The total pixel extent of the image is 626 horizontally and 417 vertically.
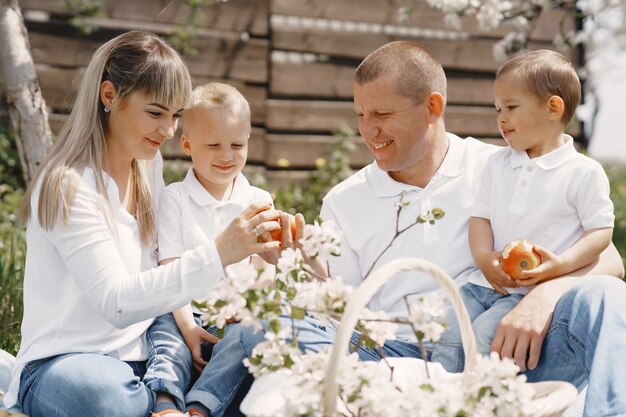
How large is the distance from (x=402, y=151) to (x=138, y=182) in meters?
0.87

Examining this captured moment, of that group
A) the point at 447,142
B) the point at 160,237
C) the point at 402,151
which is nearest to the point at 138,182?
the point at 160,237

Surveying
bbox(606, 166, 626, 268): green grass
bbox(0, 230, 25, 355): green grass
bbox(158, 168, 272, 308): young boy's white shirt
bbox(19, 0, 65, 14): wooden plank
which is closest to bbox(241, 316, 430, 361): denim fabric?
bbox(158, 168, 272, 308): young boy's white shirt

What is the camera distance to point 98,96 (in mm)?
2412

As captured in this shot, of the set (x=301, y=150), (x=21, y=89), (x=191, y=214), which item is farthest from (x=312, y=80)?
(x=191, y=214)

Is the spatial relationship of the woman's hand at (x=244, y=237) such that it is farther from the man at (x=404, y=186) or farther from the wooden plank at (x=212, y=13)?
the wooden plank at (x=212, y=13)

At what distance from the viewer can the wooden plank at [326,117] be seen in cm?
602

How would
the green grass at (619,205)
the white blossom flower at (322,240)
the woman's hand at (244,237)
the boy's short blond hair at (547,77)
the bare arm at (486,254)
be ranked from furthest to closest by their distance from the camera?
1. the green grass at (619,205)
2. the boy's short blond hair at (547,77)
3. the bare arm at (486,254)
4. the woman's hand at (244,237)
5. the white blossom flower at (322,240)

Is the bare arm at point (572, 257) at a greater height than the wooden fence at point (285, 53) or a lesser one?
lesser

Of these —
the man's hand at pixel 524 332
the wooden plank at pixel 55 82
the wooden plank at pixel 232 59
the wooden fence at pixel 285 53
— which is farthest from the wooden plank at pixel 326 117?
the man's hand at pixel 524 332

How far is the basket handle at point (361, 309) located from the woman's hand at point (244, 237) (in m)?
0.54

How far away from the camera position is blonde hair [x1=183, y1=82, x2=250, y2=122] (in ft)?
8.87

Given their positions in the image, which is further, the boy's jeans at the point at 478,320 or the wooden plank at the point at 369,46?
the wooden plank at the point at 369,46

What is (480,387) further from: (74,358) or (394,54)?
(394,54)

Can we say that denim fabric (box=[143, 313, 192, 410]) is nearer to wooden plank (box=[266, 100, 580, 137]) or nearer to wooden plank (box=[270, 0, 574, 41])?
wooden plank (box=[266, 100, 580, 137])
